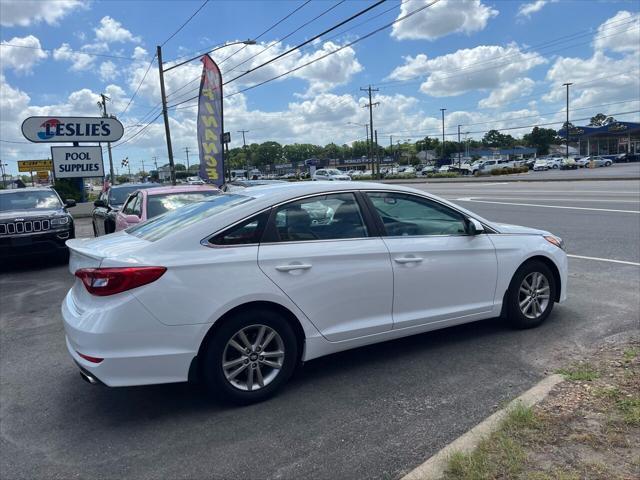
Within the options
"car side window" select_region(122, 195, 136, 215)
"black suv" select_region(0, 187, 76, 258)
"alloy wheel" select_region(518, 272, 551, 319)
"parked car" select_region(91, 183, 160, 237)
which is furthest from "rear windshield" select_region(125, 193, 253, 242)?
"parked car" select_region(91, 183, 160, 237)

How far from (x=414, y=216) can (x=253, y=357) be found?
1.94 metres

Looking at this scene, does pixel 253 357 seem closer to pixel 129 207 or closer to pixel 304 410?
pixel 304 410

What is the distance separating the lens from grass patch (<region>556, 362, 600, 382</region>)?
3719mm

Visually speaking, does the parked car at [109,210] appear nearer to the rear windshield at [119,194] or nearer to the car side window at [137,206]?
the rear windshield at [119,194]

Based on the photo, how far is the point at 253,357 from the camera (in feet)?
12.0

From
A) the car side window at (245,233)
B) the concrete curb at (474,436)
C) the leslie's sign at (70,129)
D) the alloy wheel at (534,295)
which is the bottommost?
the concrete curb at (474,436)

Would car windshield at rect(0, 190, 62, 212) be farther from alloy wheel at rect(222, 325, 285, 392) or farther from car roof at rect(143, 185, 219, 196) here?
alloy wheel at rect(222, 325, 285, 392)

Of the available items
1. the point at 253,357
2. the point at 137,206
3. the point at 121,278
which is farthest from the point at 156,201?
the point at 253,357

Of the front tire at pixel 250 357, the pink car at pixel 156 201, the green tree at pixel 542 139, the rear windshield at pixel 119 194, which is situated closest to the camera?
the front tire at pixel 250 357

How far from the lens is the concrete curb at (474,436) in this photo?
272 cm

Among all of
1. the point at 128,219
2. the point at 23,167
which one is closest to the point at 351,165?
the point at 23,167

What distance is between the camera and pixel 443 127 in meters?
95.1

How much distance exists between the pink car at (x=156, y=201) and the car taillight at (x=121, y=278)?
16.2 feet

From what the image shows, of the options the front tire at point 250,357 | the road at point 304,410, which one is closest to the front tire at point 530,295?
the road at point 304,410
